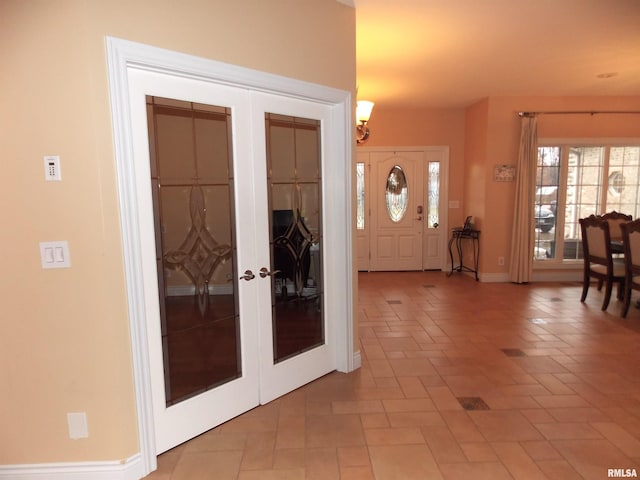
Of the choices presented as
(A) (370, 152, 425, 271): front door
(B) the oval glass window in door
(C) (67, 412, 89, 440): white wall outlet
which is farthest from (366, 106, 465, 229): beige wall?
(C) (67, 412, 89, 440): white wall outlet

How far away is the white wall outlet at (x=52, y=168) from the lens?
1754mm

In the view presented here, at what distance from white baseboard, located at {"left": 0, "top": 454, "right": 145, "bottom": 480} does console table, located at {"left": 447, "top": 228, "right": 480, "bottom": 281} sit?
5.57m

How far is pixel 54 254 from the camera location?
1803 millimetres

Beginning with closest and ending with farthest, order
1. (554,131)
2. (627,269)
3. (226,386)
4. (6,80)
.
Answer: (6,80) < (226,386) < (627,269) < (554,131)

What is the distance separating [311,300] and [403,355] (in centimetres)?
108

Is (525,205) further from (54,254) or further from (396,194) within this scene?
(54,254)

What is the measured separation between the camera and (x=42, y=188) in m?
1.77

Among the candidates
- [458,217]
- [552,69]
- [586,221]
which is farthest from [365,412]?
[458,217]

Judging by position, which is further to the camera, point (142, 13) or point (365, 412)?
point (365, 412)

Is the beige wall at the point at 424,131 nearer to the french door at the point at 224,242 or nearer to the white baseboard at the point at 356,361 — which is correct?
the french door at the point at 224,242

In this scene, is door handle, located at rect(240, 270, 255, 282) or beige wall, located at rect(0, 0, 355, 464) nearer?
beige wall, located at rect(0, 0, 355, 464)

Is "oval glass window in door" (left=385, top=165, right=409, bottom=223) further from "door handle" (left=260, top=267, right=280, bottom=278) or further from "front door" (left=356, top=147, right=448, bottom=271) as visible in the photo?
"door handle" (left=260, top=267, right=280, bottom=278)

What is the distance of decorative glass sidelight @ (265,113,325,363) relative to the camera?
260 cm

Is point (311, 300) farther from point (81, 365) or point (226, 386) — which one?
point (81, 365)
